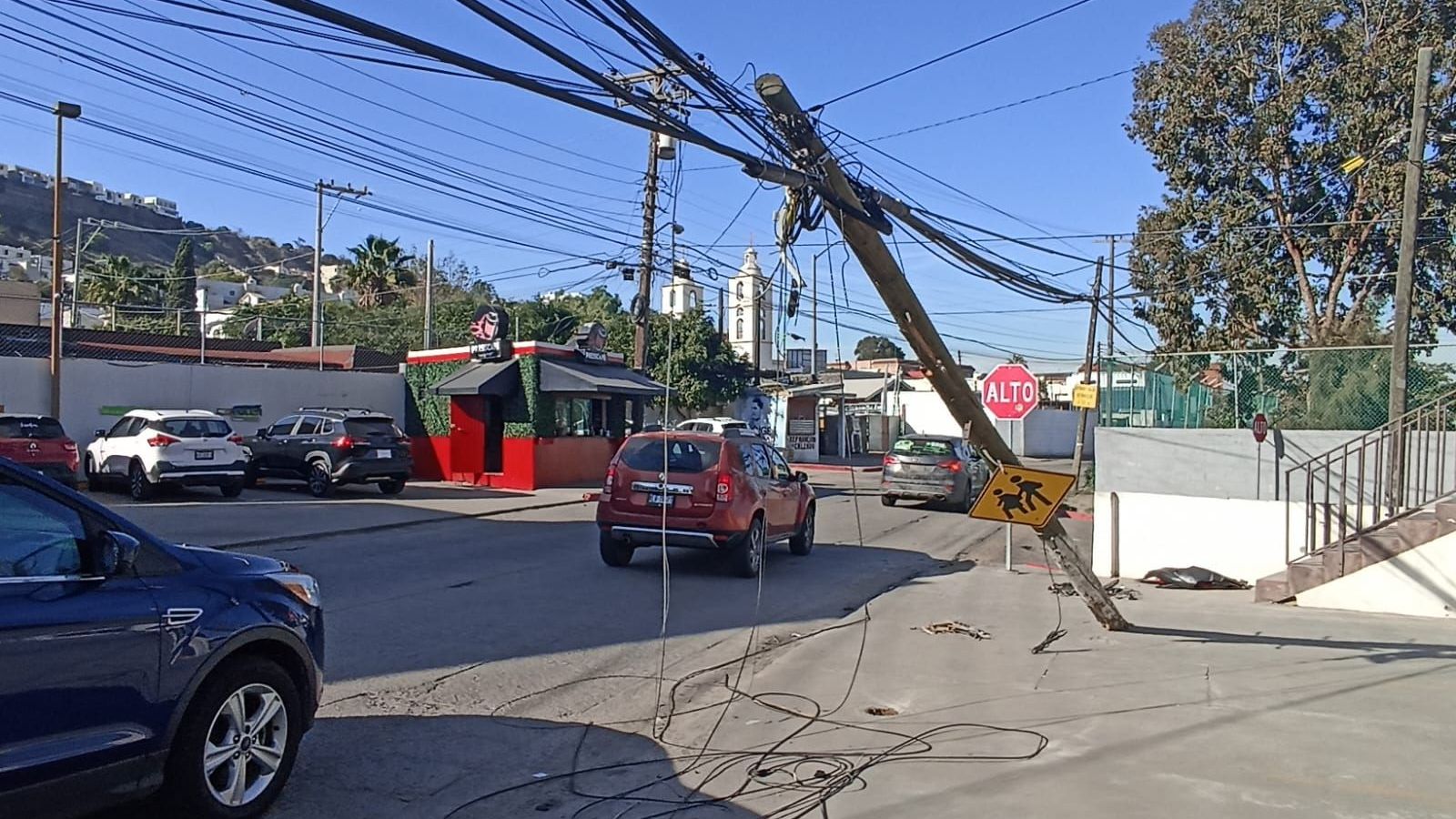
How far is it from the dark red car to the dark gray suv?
463cm

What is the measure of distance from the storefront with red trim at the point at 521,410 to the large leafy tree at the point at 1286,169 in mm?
13447

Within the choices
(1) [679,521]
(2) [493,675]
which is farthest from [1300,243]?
(2) [493,675]

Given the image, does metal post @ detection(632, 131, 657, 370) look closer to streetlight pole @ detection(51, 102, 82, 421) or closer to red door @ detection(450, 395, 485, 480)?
red door @ detection(450, 395, 485, 480)

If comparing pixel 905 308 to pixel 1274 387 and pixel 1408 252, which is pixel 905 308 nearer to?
pixel 1274 387

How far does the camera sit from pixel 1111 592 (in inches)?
503

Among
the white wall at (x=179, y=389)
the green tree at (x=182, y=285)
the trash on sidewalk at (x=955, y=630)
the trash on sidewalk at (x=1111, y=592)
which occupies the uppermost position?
the green tree at (x=182, y=285)

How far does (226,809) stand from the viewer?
460cm

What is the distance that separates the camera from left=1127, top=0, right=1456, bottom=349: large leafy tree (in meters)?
24.1

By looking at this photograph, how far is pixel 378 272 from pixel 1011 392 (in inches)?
1532

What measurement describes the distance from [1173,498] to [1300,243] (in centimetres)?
1499

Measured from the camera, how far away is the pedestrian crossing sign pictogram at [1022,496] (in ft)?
30.2

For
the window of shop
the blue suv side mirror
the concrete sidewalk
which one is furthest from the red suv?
the window of shop

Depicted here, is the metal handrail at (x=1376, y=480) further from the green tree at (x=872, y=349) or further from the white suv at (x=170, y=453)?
the green tree at (x=872, y=349)

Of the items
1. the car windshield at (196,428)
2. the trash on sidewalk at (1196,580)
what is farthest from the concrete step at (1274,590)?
the car windshield at (196,428)
